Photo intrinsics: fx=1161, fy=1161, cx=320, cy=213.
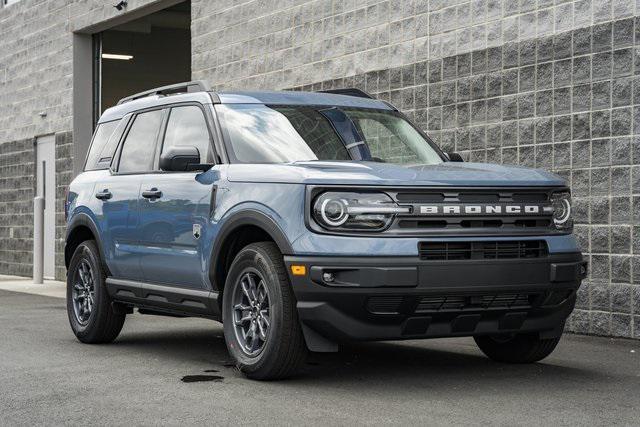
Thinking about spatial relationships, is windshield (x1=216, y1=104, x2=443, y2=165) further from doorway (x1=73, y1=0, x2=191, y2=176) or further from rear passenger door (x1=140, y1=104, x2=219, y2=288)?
doorway (x1=73, y1=0, x2=191, y2=176)

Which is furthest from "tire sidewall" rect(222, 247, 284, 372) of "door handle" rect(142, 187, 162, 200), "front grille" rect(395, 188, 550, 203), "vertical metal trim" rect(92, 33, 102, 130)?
"vertical metal trim" rect(92, 33, 102, 130)

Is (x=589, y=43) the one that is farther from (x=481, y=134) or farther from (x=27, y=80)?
(x=27, y=80)

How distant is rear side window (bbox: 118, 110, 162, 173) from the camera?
8938 millimetres

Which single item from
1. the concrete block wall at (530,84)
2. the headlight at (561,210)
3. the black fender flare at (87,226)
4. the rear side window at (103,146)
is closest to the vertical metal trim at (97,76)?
the concrete block wall at (530,84)

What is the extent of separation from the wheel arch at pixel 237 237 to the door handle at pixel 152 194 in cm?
95

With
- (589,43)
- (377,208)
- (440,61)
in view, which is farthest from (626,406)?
(440,61)

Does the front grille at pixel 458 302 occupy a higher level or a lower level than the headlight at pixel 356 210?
lower

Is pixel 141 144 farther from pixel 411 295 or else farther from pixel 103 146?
pixel 411 295

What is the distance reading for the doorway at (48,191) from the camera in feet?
66.7

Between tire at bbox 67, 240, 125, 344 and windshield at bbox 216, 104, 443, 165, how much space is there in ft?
6.75

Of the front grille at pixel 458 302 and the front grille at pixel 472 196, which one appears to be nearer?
the front grille at pixel 458 302

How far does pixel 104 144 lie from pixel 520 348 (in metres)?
4.05

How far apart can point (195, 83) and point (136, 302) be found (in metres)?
1.71

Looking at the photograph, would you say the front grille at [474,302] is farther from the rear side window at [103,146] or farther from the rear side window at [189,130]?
the rear side window at [103,146]
